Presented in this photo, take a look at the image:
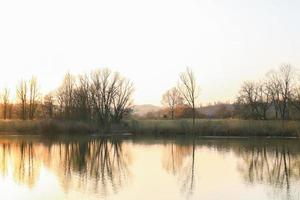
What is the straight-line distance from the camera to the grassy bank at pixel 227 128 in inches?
1708

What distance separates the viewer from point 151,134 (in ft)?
154

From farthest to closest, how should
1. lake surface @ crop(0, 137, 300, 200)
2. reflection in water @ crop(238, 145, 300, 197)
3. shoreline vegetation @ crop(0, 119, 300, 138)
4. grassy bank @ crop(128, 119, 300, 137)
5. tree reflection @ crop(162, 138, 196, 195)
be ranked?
shoreline vegetation @ crop(0, 119, 300, 138) → grassy bank @ crop(128, 119, 300, 137) → reflection in water @ crop(238, 145, 300, 197) → tree reflection @ crop(162, 138, 196, 195) → lake surface @ crop(0, 137, 300, 200)

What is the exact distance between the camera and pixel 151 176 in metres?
16.9

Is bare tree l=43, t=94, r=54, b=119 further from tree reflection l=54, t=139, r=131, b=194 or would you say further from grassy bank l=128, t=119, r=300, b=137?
tree reflection l=54, t=139, r=131, b=194

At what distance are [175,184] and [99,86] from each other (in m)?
42.9

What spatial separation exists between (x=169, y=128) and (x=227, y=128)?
5.99 m

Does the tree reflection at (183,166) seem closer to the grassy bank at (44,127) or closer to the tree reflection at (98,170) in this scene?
the tree reflection at (98,170)

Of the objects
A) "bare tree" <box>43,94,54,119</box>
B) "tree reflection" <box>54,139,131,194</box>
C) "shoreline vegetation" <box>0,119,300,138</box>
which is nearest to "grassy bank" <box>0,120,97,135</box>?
"shoreline vegetation" <box>0,119,300,138</box>

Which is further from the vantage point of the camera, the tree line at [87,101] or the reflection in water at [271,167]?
the tree line at [87,101]

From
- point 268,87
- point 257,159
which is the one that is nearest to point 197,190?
point 257,159

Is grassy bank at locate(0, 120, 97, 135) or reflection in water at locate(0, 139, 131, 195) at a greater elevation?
grassy bank at locate(0, 120, 97, 135)

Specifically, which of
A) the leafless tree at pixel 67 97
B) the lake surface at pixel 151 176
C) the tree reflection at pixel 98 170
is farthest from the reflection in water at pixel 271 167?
the leafless tree at pixel 67 97

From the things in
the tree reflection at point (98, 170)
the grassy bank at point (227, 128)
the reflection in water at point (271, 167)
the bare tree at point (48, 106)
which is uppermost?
the bare tree at point (48, 106)

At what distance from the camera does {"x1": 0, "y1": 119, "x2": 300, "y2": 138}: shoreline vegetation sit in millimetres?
43625
